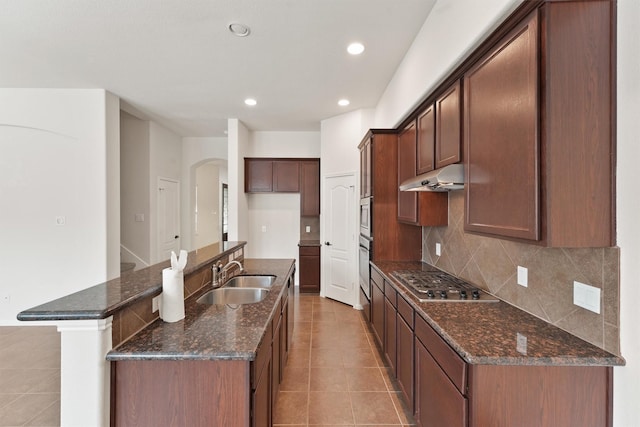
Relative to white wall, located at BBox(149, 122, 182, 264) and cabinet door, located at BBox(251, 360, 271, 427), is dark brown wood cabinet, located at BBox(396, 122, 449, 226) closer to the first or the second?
cabinet door, located at BBox(251, 360, 271, 427)

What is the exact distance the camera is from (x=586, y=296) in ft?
4.20

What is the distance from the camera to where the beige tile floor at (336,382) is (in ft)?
6.95

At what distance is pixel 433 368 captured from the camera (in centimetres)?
157

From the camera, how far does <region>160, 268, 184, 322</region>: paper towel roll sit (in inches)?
60.6

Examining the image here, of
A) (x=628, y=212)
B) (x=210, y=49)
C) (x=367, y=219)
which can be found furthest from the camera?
(x=367, y=219)

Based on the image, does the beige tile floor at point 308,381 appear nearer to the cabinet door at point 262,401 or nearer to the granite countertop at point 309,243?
the cabinet door at point 262,401

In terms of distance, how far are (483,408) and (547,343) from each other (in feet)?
1.38

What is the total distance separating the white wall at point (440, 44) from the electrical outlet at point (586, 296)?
51.9 inches

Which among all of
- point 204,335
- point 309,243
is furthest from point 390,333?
point 309,243

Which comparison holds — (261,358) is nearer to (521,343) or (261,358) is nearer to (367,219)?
(521,343)

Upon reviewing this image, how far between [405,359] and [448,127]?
1.71m

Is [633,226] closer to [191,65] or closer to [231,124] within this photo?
[191,65]

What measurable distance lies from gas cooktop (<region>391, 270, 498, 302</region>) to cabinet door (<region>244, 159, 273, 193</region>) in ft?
11.4

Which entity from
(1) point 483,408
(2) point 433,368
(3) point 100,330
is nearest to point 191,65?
(3) point 100,330
